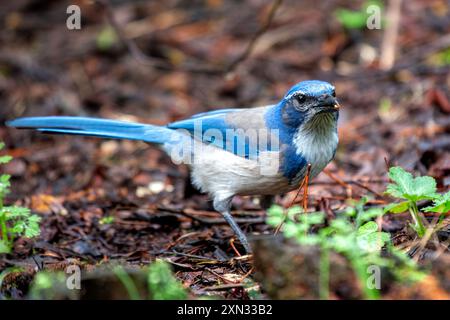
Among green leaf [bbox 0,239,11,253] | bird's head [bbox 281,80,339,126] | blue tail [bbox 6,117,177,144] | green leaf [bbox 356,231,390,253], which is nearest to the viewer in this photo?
green leaf [bbox 356,231,390,253]

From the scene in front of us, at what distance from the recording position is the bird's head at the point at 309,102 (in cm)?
482

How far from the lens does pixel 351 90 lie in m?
8.65

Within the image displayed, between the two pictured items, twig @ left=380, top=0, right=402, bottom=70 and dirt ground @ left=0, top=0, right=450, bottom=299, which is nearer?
dirt ground @ left=0, top=0, right=450, bottom=299

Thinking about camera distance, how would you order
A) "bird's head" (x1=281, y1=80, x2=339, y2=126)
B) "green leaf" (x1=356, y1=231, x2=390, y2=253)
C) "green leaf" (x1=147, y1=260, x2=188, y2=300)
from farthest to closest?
"bird's head" (x1=281, y1=80, x2=339, y2=126)
"green leaf" (x1=356, y1=231, x2=390, y2=253)
"green leaf" (x1=147, y1=260, x2=188, y2=300)

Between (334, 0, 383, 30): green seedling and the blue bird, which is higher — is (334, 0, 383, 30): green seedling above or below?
above

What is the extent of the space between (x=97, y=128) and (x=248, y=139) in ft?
4.78

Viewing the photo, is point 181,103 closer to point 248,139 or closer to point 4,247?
point 248,139

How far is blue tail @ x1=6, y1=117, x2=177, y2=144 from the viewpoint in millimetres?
5668

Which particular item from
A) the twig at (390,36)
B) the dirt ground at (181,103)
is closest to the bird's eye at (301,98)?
the dirt ground at (181,103)

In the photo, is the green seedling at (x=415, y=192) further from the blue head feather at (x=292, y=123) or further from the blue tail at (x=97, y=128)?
the blue tail at (x=97, y=128)

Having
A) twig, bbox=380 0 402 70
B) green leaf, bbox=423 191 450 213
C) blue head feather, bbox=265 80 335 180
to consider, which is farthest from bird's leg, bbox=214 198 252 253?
twig, bbox=380 0 402 70

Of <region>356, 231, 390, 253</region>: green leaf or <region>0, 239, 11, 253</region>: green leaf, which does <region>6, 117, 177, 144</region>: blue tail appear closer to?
<region>0, 239, 11, 253</region>: green leaf
